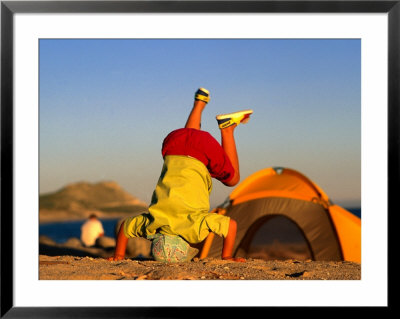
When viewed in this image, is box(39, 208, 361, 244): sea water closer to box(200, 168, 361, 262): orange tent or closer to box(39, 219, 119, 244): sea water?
box(39, 219, 119, 244): sea water

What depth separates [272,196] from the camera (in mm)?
5703

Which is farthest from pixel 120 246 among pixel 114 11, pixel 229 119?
pixel 114 11

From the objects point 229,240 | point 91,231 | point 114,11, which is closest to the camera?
point 114,11

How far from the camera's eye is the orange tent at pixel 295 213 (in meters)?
5.39

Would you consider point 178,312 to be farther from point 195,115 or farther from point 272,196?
point 272,196

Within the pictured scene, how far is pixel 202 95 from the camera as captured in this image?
4211 mm

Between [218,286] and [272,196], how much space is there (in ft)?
7.62

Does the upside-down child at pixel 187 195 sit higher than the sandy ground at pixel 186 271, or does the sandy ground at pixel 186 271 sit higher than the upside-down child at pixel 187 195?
the upside-down child at pixel 187 195

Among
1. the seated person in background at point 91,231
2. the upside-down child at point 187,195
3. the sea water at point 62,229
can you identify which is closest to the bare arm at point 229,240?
the upside-down child at point 187,195

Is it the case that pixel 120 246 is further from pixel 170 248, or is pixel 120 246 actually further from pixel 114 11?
pixel 114 11

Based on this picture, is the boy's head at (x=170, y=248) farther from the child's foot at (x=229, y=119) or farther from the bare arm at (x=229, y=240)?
the child's foot at (x=229, y=119)

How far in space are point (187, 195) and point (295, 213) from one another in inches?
79.7

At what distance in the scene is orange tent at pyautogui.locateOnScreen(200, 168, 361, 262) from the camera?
5395mm

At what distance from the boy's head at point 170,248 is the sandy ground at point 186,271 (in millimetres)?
51
